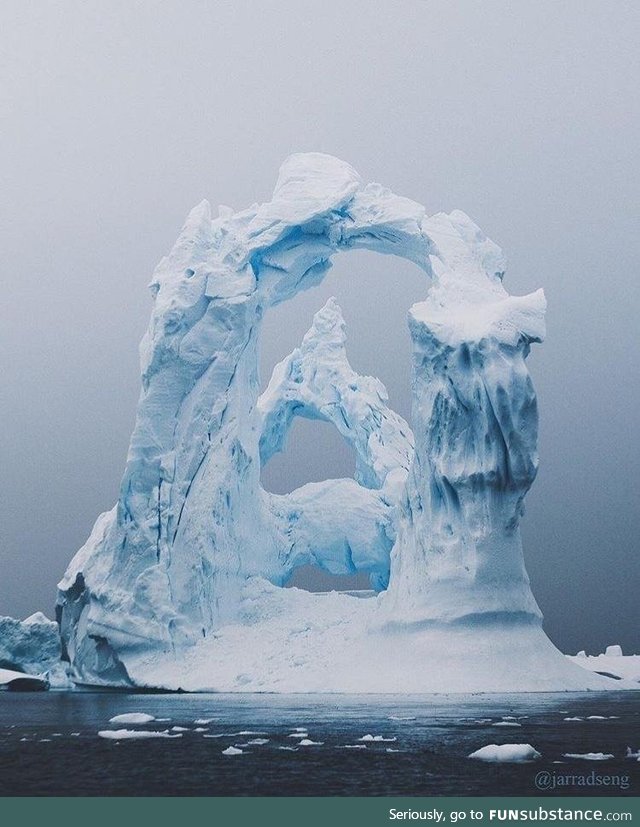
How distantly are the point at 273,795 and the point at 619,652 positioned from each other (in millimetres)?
18400

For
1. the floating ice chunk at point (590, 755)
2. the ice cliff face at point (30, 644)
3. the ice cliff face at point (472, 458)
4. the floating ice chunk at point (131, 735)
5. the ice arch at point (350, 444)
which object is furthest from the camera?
the ice arch at point (350, 444)

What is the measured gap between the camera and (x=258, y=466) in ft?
68.2

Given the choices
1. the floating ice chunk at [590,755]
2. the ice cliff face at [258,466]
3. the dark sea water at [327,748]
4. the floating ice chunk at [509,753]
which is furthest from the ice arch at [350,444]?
the floating ice chunk at [509,753]

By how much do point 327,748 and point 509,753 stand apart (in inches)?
67.7

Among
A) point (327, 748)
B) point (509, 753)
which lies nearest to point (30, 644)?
point (327, 748)

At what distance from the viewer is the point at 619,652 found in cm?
2450

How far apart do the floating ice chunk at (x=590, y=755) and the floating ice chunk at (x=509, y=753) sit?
1.02 feet

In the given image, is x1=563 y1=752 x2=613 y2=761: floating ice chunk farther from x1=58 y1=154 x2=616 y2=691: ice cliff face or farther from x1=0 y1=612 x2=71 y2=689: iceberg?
x1=0 y1=612 x2=71 y2=689: iceberg

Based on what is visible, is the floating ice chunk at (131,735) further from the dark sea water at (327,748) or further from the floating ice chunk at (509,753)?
the floating ice chunk at (509,753)

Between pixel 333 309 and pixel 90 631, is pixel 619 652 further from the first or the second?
pixel 90 631

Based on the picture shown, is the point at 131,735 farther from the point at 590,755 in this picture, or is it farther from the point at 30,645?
the point at 30,645

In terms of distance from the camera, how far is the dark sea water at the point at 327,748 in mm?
7887

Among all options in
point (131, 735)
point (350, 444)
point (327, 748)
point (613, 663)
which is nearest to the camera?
point (327, 748)

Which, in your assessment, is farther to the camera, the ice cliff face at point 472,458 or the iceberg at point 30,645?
the iceberg at point 30,645
